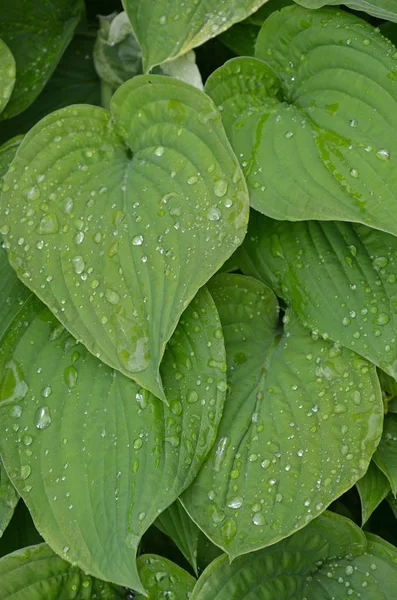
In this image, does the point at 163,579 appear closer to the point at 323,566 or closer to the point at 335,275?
the point at 323,566

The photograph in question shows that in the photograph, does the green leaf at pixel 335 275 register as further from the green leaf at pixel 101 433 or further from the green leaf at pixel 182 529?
the green leaf at pixel 182 529

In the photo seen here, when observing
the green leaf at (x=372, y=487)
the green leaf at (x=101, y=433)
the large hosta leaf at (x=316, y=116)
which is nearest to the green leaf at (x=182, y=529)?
the green leaf at (x=101, y=433)

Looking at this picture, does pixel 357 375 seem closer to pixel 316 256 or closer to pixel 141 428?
pixel 316 256

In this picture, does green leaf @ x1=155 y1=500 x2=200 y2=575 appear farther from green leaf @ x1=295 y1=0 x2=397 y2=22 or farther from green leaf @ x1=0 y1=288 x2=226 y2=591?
green leaf @ x1=295 y1=0 x2=397 y2=22

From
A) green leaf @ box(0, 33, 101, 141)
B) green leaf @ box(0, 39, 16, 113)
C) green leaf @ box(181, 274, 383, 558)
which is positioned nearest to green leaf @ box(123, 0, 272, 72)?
green leaf @ box(0, 39, 16, 113)

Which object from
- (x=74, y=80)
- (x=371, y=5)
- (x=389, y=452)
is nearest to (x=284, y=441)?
(x=389, y=452)

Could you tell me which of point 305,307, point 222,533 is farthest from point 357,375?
point 222,533
